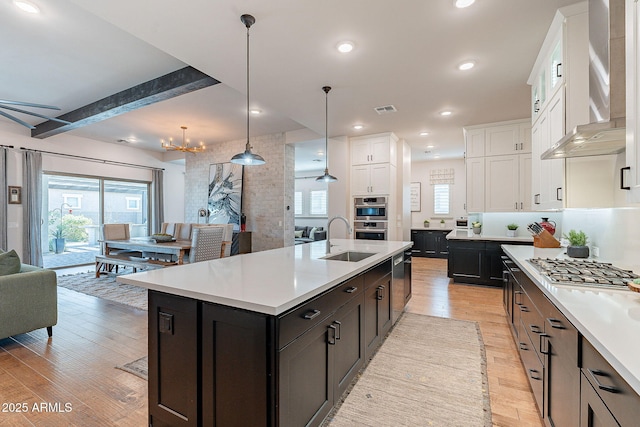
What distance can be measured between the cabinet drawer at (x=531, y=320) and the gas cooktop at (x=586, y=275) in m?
0.25

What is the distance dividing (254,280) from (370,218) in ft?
14.3

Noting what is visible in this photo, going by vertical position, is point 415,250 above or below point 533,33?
below

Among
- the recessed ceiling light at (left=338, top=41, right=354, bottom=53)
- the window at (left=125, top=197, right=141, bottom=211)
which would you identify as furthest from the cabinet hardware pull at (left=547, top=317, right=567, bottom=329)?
the window at (left=125, top=197, right=141, bottom=211)

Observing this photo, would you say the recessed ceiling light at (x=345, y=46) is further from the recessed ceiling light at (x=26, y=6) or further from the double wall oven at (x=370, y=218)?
the double wall oven at (x=370, y=218)

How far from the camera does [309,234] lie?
10.1 metres

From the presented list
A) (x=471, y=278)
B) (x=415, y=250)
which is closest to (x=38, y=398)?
(x=471, y=278)

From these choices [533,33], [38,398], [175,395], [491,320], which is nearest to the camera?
[175,395]

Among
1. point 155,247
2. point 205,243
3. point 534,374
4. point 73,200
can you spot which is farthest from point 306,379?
point 73,200

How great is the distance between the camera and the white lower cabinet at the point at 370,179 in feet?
18.3

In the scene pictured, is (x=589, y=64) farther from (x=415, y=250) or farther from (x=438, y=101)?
(x=415, y=250)

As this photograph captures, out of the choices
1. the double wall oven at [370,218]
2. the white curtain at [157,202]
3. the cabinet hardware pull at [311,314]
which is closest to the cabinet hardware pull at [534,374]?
the cabinet hardware pull at [311,314]

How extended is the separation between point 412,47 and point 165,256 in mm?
4904

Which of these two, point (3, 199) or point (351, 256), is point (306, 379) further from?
point (3, 199)

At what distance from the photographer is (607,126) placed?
1.53 meters
